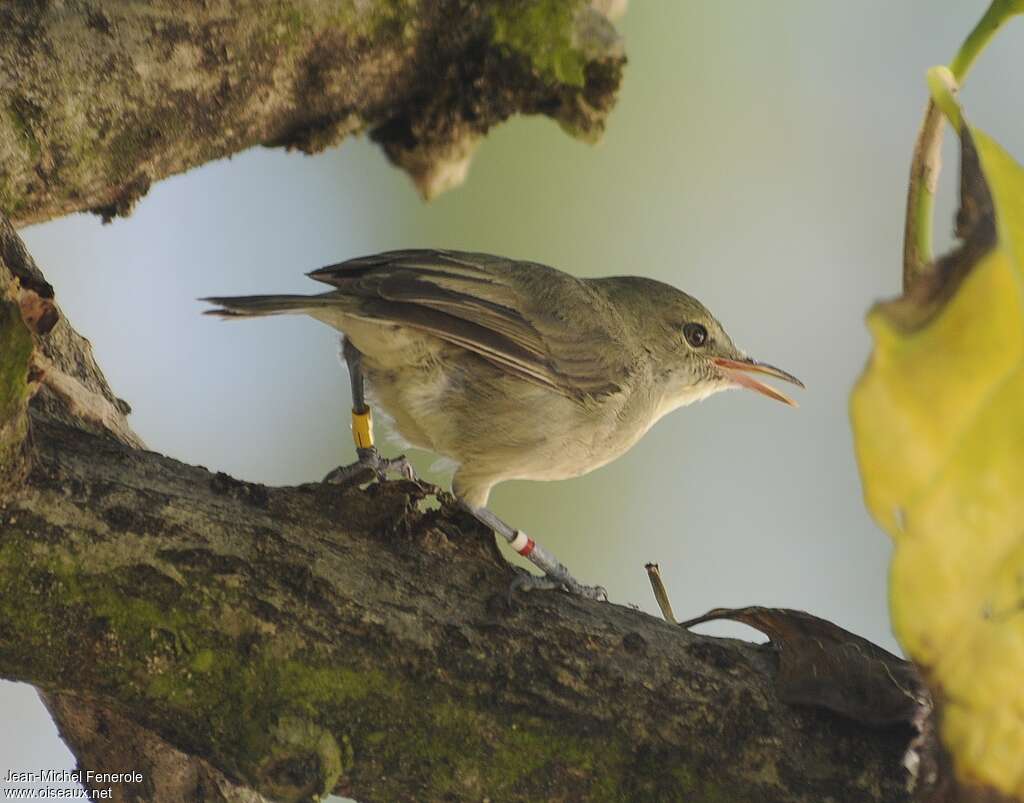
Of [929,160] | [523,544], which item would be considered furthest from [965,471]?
[523,544]

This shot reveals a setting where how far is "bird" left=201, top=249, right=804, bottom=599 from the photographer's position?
376 cm

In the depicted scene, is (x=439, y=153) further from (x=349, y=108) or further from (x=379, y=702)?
(x=379, y=702)

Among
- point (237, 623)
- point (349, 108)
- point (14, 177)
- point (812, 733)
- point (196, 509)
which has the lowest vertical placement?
point (812, 733)

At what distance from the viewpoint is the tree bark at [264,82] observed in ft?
9.38

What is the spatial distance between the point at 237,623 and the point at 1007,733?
1.34 metres

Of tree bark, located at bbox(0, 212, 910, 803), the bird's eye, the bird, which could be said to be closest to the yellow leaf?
tree bark, located at bbox(0, 212, 910, 803)

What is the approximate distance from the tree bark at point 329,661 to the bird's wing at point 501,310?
1.41 meters

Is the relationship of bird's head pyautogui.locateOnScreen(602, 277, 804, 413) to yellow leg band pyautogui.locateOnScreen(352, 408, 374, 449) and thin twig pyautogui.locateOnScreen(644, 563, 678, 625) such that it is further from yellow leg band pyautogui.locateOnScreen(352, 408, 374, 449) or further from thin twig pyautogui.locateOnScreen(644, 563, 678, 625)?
thin twig pyautogui.locateOnScreen(644, 563, 678, 625)

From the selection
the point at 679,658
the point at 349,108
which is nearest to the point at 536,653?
the point at 679,658

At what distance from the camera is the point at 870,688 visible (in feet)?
7.39

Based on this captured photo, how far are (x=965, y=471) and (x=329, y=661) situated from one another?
125cm

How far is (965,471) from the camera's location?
149cm

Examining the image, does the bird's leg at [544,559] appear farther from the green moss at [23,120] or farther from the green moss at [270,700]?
the green moss at [23,120]

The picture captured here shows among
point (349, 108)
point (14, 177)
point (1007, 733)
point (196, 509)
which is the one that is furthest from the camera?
point (349, 108)
